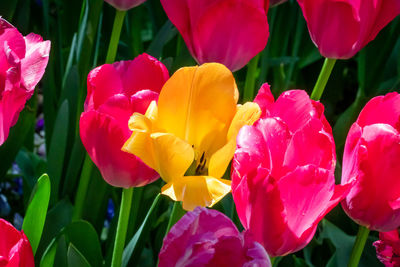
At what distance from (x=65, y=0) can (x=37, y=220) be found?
855 millimetres

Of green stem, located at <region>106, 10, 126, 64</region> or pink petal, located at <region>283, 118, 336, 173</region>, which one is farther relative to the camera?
green stem, located at <region>106, 10, 126, 64</region>

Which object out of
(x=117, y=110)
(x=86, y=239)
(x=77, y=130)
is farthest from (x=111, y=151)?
(x=77, y=130)

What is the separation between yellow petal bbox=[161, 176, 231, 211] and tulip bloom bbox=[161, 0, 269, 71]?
210 millimetres

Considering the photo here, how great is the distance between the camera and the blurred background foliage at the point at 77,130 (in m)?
0.84

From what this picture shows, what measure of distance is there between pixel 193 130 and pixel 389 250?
24cm

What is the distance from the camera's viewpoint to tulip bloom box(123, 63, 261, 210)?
500 millimetres

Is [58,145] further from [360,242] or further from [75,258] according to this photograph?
[360,242]

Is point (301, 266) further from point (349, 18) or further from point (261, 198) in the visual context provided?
point (261, 198)

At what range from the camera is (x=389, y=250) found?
26.3 inches

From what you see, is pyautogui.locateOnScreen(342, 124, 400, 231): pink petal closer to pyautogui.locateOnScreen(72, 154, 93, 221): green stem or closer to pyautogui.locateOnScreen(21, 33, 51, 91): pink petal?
pyautogui.locateOnScreen(21, 33, 51, 91): pink petal

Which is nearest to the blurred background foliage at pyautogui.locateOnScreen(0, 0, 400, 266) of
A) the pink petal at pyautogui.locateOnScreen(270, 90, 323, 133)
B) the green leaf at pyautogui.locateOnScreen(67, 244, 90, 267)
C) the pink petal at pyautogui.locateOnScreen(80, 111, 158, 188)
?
the green leaf at pyautogui.locateOnScreen(67, 244, 90, 267)

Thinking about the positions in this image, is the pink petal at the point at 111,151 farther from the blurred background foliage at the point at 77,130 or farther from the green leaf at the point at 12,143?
the green leaf at the point at 12,143

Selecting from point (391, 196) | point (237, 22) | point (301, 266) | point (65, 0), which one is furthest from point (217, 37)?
point (65, 0)

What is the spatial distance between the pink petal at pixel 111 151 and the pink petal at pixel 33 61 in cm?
5
